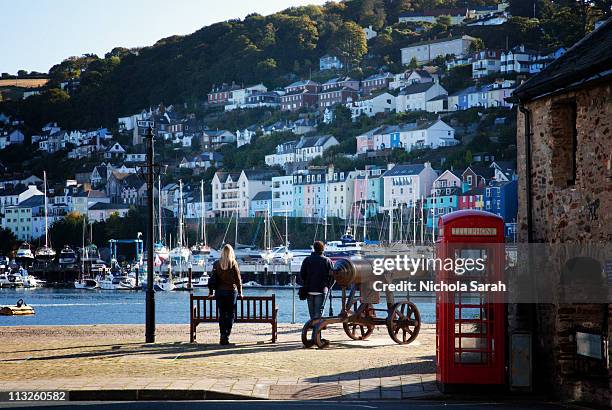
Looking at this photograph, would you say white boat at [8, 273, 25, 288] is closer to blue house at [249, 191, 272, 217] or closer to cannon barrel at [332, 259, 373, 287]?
blue house at [249, 191, 272, 217]

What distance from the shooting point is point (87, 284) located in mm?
128250

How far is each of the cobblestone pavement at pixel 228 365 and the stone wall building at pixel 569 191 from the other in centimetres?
171

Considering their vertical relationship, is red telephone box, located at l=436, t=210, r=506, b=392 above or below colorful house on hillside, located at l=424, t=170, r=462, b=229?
below

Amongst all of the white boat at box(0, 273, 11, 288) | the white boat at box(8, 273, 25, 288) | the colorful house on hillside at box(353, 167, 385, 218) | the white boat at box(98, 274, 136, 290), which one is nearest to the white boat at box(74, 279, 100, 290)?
the white boat at box(98, 274, 136, 290)

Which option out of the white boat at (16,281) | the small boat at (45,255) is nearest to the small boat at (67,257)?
the small boat at (45,255)

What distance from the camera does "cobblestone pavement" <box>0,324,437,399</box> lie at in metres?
16.5

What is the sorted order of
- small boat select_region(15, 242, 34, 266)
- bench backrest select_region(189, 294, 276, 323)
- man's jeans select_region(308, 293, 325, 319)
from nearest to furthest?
man's jeans select_region(308, 293, 325, 319), bench backrest select_region(189, 294, 276, 323), small boat select_region(15, 242, 34, 266)

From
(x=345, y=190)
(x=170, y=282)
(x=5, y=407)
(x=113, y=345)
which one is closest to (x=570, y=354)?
(x=5, y=407)

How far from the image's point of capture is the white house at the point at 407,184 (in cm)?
15862

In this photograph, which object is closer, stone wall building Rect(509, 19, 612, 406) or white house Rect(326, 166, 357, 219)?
stone wall building Rect(509, 19, 612, 406)

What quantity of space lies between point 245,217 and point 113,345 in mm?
163448

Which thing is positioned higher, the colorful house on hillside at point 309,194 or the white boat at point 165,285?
the colorful house on hillside at point 309,194

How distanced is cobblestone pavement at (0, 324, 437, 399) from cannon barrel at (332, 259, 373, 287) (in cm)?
118

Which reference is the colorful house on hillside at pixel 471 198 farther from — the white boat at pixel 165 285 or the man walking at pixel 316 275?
the man walking at pixel 316 275
